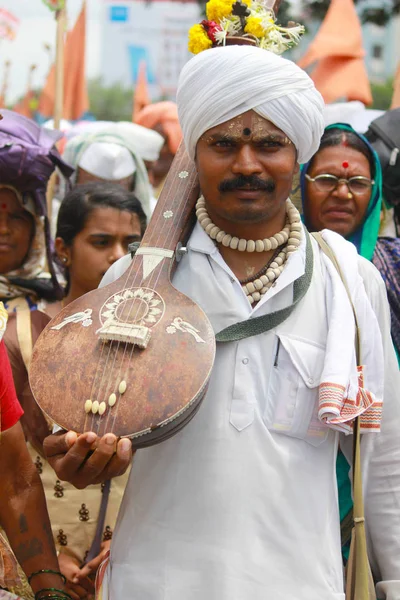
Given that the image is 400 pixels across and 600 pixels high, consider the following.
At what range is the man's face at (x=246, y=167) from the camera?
259cm

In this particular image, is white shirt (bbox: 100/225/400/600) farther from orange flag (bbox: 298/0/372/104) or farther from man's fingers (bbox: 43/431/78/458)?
orange flag (bbox: 298/0/372/104)

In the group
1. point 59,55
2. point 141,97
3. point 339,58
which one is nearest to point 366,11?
point 141,97

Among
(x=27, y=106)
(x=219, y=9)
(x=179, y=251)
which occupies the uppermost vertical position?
(x=27, y=106)

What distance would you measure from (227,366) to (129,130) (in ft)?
14.9

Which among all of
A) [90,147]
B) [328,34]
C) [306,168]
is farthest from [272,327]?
[328,34]

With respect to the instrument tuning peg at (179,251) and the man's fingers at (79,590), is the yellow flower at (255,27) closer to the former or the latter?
the instrument tuning peg at (179,251)

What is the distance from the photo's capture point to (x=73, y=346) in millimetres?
2463

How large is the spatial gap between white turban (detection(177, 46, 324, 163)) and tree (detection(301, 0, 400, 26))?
12035mm

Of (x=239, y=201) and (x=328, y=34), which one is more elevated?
(x=328, y=34)

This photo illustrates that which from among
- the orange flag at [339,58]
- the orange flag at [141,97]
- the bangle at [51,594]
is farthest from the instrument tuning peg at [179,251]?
the orange flag at [141,97]

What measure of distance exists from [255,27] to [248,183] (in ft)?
1.73

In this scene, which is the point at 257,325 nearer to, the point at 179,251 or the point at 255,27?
the point at 179,251

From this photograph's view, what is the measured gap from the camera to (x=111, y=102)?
2104 inches

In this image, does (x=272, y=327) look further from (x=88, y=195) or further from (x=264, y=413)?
(x=88, y=195)
